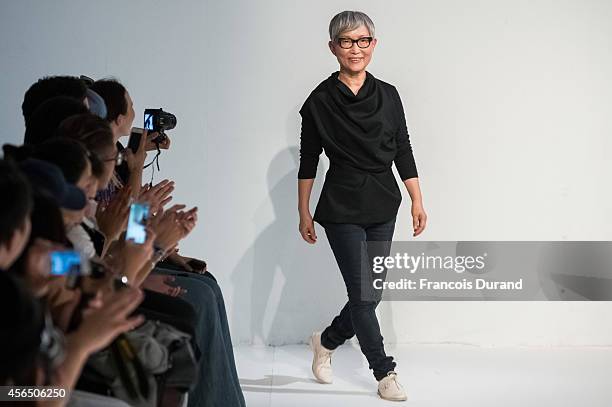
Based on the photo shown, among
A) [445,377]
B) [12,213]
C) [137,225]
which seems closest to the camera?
[12,213]

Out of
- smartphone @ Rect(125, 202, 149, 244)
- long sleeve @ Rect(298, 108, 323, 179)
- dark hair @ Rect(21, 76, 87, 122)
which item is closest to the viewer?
smartphone @ Rect(125, 202, 149, 244)

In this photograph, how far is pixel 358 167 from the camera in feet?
13.0

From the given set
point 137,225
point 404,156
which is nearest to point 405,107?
point 404,156

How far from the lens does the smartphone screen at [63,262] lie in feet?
5.68

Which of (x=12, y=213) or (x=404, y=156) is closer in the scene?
(x=12, y=213)

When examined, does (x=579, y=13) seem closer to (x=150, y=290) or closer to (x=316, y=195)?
(x=316, y=195)

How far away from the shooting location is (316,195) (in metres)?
4.67

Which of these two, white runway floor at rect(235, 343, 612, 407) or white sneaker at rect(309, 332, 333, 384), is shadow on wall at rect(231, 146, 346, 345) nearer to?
white runway floor at rect(235, 343, 612, 407)

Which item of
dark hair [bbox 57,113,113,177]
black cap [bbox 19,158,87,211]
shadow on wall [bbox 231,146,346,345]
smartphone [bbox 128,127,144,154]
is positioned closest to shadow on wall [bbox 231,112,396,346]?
shadow on wall [bbox 231,146,346,345]

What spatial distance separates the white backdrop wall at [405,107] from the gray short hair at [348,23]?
0.72 meters

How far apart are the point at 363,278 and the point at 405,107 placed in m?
1.08

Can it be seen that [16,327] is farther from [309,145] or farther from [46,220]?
[309,145]

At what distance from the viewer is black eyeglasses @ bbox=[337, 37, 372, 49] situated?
12.7ft

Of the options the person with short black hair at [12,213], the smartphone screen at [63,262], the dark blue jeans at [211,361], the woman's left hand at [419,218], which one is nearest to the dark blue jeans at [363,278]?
the woman's left hand at [419,218]
